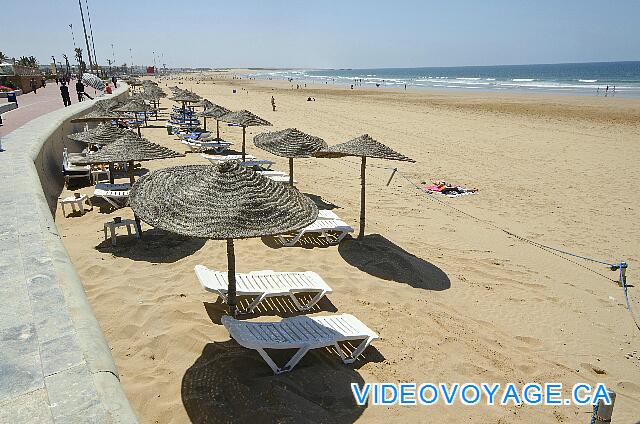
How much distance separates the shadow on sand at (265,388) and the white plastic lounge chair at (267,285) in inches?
29.7

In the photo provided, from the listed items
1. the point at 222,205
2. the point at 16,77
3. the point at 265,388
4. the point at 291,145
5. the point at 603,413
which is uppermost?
the point at 16,77

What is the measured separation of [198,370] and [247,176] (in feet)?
6.51

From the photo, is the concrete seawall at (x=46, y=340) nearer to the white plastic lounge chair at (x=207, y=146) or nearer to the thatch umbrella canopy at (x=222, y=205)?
the thatch umbrella canopy at (x=222, y=205)

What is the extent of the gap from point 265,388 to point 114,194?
6.37m

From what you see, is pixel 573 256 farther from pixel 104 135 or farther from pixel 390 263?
pixel 104 135

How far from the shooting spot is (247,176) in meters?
4.23

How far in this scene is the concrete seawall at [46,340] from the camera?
93.0 inches

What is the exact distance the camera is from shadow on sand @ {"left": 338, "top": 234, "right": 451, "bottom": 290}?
21.2ft

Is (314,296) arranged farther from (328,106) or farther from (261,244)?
(328,106)

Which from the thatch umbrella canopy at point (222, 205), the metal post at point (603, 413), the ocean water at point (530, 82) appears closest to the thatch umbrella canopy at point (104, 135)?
the thatch umbrella canopy at point (222, 205)

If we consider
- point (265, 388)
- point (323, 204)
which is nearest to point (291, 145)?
point (323, 204)

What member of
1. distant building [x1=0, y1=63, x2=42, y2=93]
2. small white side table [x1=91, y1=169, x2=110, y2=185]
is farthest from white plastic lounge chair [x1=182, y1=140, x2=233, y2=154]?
distant building [x1=0, y1=63, x2=42, y2=93]

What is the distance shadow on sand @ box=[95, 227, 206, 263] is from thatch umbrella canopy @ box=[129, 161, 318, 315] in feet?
8.04

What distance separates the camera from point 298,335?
4.33m
